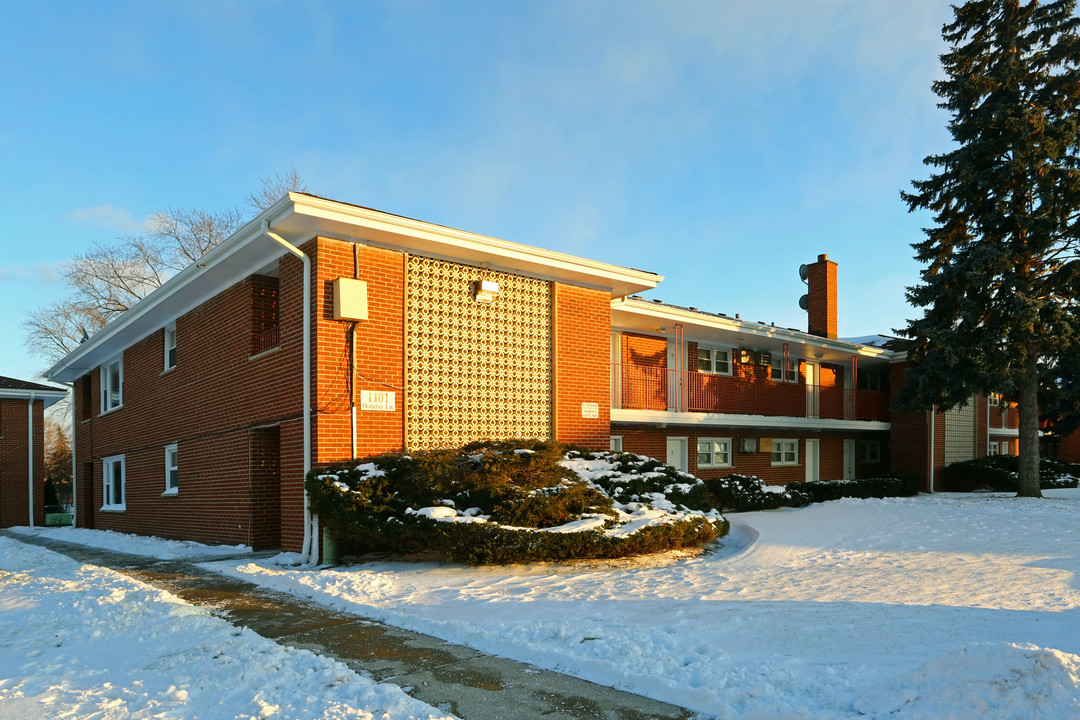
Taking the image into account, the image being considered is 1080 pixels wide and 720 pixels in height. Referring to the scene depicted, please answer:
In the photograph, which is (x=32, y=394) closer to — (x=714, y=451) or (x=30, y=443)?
(x=30, y=443)

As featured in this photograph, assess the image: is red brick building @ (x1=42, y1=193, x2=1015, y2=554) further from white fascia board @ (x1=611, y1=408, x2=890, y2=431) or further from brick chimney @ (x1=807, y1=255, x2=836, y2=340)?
brick chimney @ (x1=807, y1=255, x2=836, y2=340)

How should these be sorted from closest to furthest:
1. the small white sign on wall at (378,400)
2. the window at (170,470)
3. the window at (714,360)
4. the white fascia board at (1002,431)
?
the small white sign on wall at (378,400)
the window at (170,470)
the window at (714,360)
the white fascia board at (1002,431)

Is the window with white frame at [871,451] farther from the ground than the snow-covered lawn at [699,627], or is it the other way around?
the snow-covered lawn at [699,627]

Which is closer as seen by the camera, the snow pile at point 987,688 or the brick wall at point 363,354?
the snow pile at point 987,688

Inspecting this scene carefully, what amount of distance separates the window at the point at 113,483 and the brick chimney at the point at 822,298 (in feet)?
69.6

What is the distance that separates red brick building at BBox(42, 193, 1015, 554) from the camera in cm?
1144

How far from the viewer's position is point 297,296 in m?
11.7

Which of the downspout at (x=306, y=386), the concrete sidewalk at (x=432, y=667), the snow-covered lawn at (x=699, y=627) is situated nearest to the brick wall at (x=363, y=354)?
the downspout at (x=306, y=386)

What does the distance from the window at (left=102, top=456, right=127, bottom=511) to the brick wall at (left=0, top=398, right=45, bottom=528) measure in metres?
6.63

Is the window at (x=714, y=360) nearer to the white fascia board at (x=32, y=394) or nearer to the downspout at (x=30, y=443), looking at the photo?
Answer: the white fascia board at (x=32, y=394)

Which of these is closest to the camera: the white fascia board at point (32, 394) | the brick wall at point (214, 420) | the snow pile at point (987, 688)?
the snow pile at point (987, 688)

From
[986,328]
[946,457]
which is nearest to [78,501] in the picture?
[986,328]

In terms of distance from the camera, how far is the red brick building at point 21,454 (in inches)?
1002

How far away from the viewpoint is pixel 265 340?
13.2 meters
